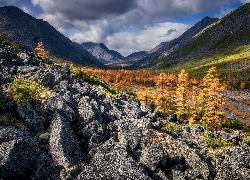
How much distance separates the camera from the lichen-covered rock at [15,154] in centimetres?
640

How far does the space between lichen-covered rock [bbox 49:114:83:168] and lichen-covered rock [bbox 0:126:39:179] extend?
3.48 feet

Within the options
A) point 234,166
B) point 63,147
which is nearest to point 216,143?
point 234,166

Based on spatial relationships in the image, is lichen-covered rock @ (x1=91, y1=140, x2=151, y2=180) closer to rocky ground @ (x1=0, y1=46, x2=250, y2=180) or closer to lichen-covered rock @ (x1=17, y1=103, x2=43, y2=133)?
rocky ground @ (x1=0, y1=46, x2=250, y2=180)

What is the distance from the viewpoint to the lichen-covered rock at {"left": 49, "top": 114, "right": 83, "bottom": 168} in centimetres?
801

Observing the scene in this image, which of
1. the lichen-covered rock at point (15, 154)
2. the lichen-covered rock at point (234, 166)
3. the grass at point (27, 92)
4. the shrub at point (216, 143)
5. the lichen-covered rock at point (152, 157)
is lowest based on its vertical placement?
the shrub at point (216, 143)

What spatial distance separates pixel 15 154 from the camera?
22.4 ft

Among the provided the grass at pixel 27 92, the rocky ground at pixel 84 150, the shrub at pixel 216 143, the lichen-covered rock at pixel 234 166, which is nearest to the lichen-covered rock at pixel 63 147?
the rocky ground at pixel 84 150

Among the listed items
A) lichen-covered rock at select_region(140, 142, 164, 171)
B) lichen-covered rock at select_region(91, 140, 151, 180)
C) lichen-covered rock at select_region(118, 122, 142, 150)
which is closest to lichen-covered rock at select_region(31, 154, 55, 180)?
lichen-covered rock at select_region(91, 140, 151, 180)

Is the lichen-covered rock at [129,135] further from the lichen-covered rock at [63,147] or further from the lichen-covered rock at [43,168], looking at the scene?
the lichen-covered rock at [43,168]

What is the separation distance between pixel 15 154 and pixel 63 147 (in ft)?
7.93

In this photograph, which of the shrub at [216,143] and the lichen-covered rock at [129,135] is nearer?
the lichen-covered rock at [129,135]

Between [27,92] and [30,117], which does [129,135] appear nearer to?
Answer: [30,117]

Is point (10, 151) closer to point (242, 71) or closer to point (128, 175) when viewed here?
point (128, 175)

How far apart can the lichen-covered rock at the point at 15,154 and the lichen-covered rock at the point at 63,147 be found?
1.06m
